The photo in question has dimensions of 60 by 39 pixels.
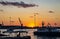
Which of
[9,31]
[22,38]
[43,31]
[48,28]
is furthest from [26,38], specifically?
[48,28]

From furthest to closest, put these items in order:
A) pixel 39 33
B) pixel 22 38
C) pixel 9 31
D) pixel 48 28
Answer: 1. pixel 48 28
2. pixel 39 33
3. pixel 9 31
4. pixel 22 38

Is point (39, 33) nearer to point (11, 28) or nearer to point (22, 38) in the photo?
point (11, 28)

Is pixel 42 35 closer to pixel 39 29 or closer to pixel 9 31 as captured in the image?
pixel 39 29

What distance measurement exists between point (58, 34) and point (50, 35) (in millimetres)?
955

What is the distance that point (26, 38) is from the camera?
16828mm

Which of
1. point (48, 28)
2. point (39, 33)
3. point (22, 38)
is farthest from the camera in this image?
point (48, 28)

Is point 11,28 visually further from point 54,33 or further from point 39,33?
point 54,33

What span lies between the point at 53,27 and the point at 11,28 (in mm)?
6377

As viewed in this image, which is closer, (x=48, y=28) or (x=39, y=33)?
(x=39, y=33)

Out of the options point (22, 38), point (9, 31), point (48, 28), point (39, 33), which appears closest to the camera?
point (22, 38)

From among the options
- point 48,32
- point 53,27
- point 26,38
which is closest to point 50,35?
point 48,32

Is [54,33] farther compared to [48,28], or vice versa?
[48,28]

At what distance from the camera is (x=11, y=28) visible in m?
26.6

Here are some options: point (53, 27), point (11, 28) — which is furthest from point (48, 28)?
point (11, 28)
